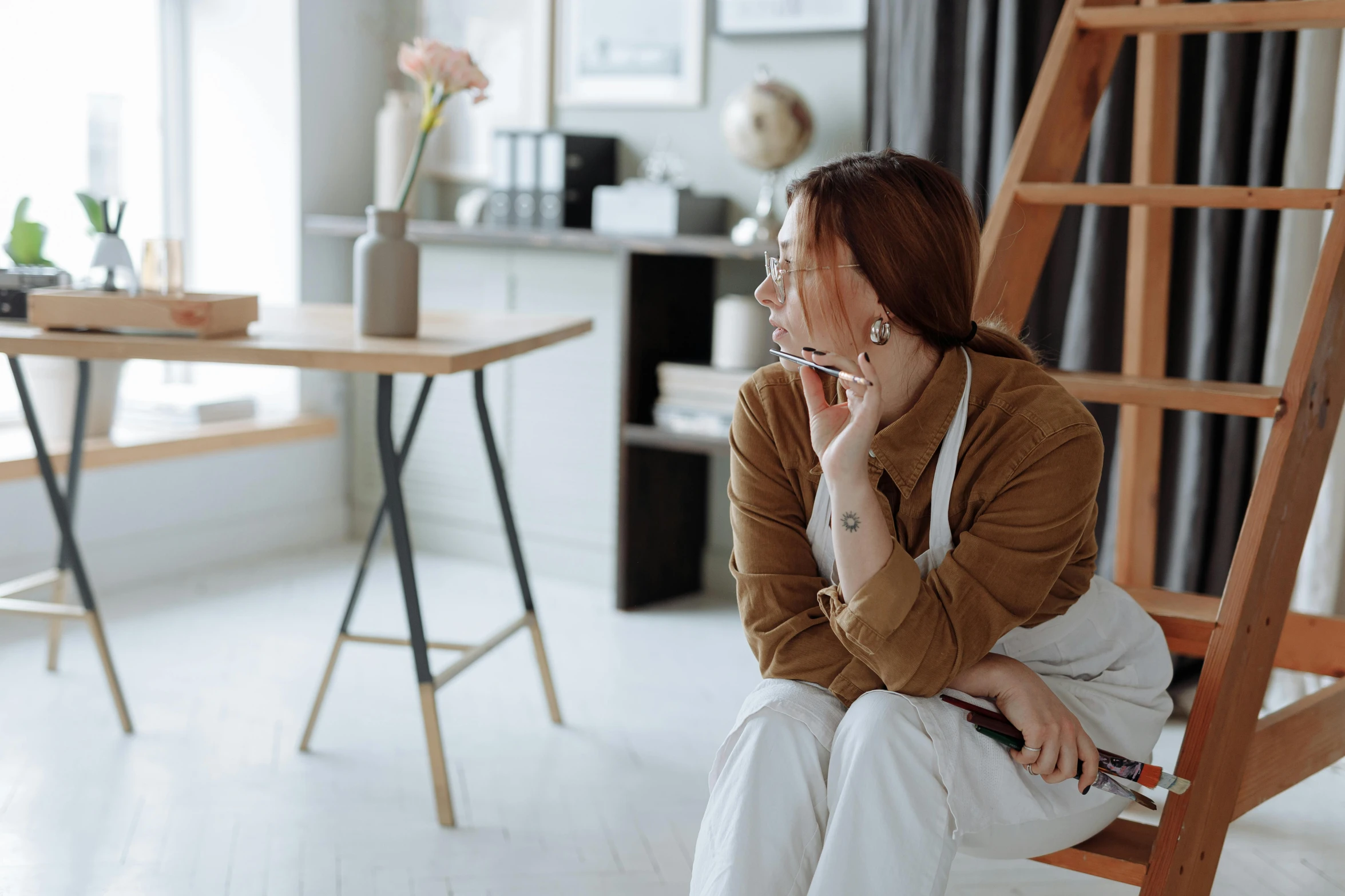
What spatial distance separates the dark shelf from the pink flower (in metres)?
1.15

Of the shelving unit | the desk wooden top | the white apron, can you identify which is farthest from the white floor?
the desk wooden top

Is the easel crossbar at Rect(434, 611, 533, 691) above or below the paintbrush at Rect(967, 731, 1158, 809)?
below

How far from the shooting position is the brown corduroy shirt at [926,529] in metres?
1.23

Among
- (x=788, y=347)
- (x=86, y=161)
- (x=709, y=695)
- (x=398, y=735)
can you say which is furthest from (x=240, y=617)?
(x=788, y=347)

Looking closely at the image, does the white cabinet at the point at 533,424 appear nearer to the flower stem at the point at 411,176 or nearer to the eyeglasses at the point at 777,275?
the flower stem at the point at 411,176

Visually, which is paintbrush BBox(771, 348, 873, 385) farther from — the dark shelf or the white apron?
the dark shelf

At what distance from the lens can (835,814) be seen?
1152 millimetres

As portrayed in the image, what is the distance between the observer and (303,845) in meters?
1.93

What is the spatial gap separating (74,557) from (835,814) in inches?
68.2

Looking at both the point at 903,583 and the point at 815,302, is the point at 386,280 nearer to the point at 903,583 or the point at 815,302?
the point at 815,302

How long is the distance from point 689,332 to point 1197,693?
2.09 meters

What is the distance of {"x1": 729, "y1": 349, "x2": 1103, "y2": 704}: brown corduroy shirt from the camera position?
1.23 metres

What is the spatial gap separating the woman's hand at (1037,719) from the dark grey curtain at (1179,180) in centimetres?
140

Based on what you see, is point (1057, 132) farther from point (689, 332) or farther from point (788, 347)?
point (689, 332)
